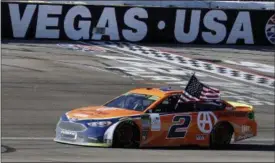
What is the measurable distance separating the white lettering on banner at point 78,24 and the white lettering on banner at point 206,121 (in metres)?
20.8

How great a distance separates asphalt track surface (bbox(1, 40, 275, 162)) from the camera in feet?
44.2

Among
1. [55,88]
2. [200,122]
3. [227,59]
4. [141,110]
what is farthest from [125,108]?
[227,59]

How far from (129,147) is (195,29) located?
2317 cm

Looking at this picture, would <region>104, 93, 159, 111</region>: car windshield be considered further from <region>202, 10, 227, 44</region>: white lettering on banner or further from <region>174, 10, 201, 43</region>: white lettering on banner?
<region>202, 10, 227, 44</region>: white lettering on banner

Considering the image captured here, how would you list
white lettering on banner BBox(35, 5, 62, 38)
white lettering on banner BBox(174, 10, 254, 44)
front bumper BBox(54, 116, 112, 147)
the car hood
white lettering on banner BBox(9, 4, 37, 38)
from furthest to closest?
white lettering on banner BBox(174, 10, 254, 44) < white lettering on banner BBox(35, 5, 62, 38) < white lettering on banner BBox(9, 4, 37, 38) < the car hood < front bumper BBox(54, 116, 112, 147)

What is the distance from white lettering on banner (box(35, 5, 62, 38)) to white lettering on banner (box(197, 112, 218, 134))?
20.8 meters

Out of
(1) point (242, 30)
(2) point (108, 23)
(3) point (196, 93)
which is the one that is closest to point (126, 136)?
(3) point (196, 93)

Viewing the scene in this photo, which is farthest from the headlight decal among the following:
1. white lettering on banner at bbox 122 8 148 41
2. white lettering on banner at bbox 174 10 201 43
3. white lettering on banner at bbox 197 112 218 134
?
white lettering on banner at bbox 174 10 201 43

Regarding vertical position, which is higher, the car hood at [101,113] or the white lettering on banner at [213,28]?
the car hood at [101,113]

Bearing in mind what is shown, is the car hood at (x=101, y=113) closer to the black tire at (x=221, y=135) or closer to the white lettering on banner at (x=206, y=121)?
the white lettering on banner at (x=206, y=121)

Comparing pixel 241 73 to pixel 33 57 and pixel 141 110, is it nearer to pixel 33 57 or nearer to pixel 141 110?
pixel 33 57

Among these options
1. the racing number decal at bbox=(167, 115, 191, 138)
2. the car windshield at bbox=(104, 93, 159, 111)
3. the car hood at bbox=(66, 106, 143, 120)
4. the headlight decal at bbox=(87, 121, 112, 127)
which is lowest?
the racing number decal at bbox=(167, 115, 191, 138)

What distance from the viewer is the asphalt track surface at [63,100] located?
13469 mm

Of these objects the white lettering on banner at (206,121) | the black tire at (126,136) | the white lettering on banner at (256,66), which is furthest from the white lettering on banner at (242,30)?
the black tire at (126,136)
